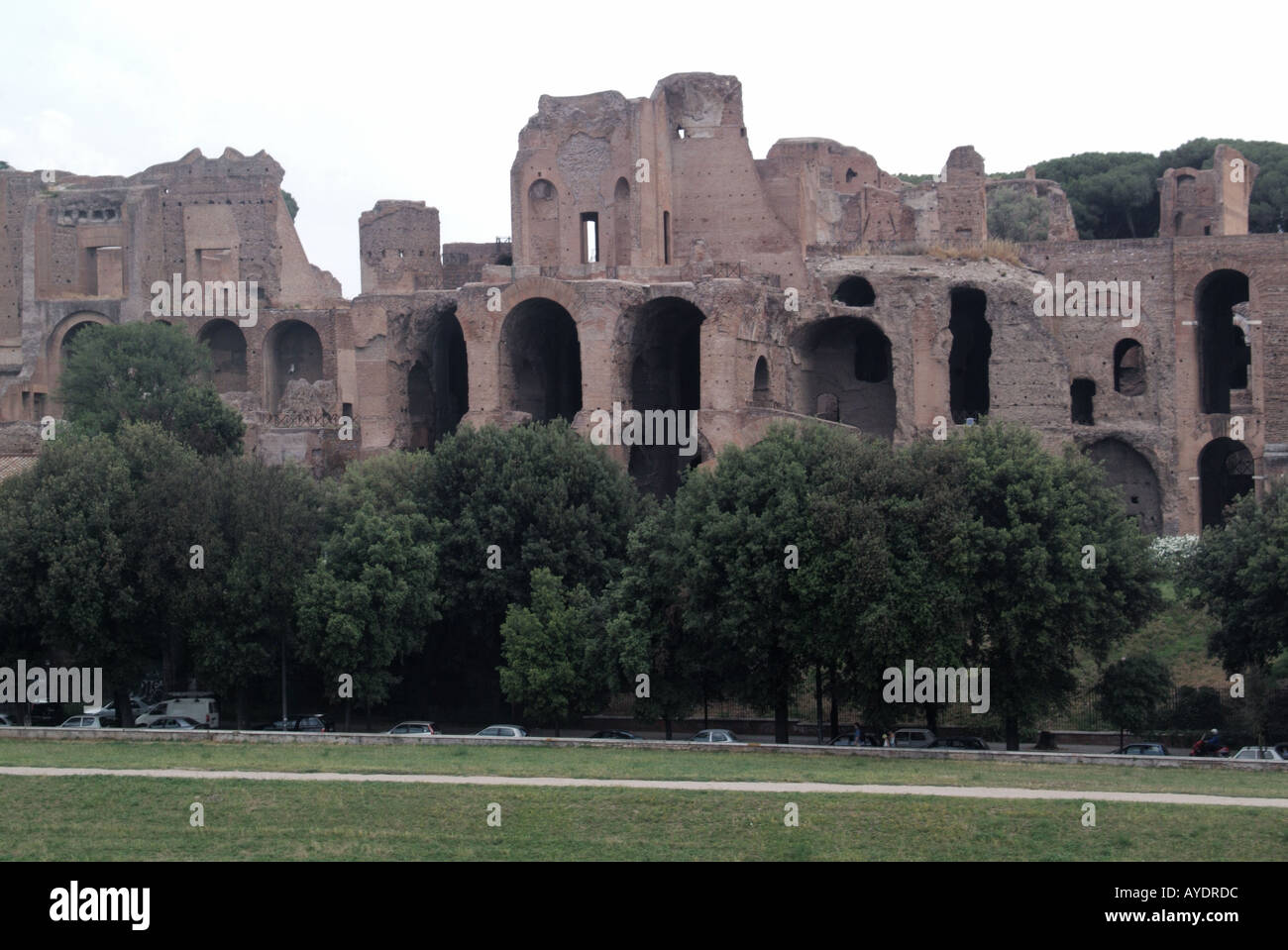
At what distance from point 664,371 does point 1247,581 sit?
73.1ft

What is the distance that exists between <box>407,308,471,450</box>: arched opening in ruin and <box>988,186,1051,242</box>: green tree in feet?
83.1

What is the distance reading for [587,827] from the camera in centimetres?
2238

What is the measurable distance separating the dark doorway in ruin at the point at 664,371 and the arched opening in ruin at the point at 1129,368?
1247 cm

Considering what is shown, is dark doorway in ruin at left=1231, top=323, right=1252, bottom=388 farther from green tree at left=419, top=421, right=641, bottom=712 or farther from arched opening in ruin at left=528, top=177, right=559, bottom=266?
green tree at left=419, top=421, right=641, bottom=712

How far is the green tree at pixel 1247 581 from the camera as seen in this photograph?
33.5 meters

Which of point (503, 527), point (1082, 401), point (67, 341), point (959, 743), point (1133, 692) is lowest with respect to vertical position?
point (959, 743)

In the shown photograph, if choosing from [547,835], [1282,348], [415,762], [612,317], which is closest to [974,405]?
[1282,348]

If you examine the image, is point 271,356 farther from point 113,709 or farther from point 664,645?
point 664,645

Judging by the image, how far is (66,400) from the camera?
55375mm

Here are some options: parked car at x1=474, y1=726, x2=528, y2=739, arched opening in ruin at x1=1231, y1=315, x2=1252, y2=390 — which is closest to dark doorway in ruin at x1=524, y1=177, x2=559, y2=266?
arched opening in ruin at x1=1231, y1=315, x2=1252, y2=390

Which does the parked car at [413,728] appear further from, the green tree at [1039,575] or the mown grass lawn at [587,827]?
the mown grass lawn at [587,827]

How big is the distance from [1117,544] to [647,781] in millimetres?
12842

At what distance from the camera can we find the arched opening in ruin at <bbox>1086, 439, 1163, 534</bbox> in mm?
52841

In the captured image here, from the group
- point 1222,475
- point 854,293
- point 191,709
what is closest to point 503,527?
point 191,709
